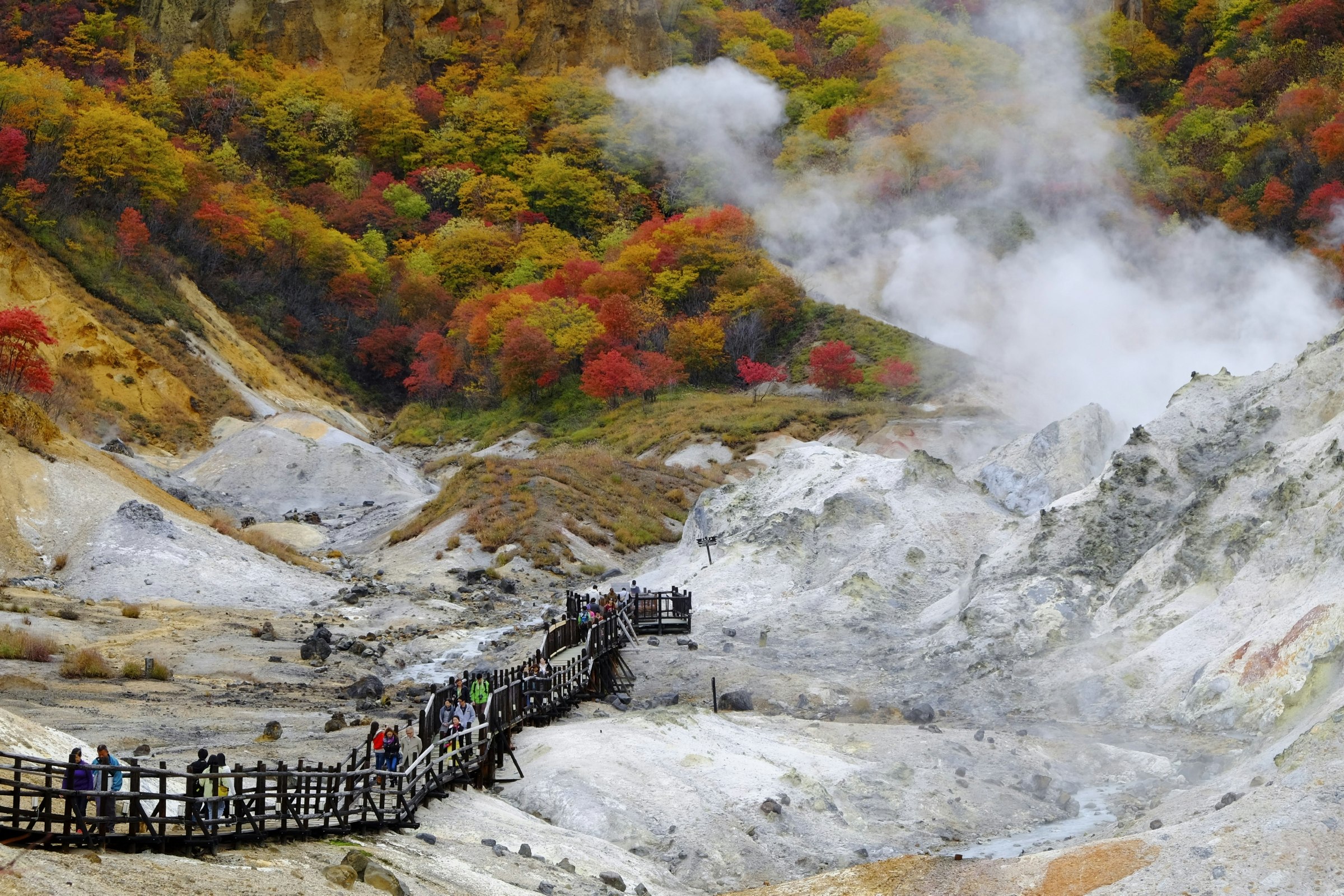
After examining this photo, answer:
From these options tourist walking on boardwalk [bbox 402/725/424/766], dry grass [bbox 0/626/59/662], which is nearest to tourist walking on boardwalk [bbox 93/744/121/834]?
tourist walking on boardwalk [bbox 402/725/424/766]

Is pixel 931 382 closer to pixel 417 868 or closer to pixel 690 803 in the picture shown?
pixel 690 803

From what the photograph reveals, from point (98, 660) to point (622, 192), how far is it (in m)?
68.0

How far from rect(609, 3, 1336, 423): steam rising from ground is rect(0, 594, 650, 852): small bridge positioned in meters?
30.6

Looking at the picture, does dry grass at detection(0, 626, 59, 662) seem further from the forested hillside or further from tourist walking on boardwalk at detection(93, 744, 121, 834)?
the forested hillside

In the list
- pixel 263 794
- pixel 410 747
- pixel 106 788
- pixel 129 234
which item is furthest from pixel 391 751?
pixel 129 234

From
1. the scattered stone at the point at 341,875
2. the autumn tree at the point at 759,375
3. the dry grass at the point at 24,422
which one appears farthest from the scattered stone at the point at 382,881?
the autumn tree at the point at 759,375

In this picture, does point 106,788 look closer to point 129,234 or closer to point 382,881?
point 382,881

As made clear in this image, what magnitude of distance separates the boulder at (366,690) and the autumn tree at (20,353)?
82.6 feet

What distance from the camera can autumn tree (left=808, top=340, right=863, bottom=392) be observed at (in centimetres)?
6297

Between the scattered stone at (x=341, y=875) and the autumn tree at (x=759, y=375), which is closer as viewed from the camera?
the scattered stone at (x=341, y=875)

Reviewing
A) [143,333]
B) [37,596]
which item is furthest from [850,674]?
[143,333]

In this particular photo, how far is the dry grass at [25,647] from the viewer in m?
24.8

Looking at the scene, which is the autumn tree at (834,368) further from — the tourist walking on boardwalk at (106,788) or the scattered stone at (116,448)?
the tourist walking on boardwalk at (106,788)

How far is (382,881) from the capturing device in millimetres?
12164
